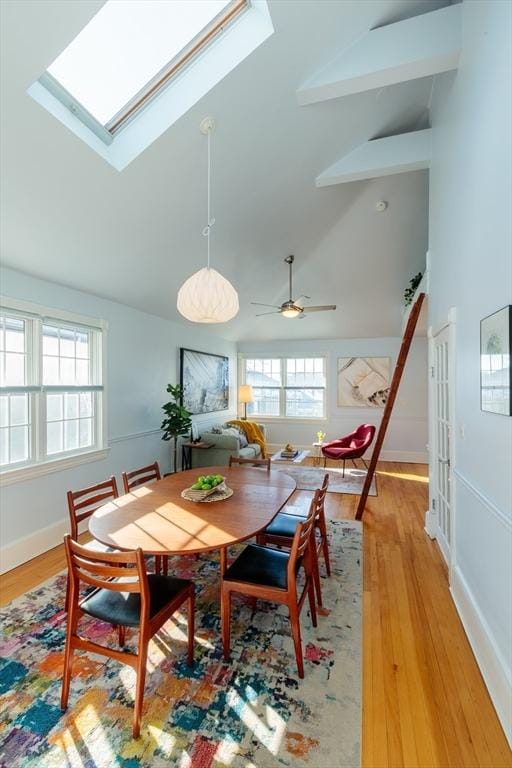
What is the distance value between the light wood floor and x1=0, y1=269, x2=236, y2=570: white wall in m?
0.28

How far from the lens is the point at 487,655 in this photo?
1.81m

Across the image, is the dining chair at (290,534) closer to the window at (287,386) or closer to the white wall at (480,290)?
the white wall at (480,290)

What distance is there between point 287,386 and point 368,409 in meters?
1.77

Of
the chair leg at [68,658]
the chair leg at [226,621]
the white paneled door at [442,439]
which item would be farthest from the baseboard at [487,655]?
the chair leg at [68,658]

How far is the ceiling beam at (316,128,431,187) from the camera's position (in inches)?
137

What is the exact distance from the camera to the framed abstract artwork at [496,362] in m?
1.60

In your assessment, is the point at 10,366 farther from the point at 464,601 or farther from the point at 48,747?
the point at 464,601

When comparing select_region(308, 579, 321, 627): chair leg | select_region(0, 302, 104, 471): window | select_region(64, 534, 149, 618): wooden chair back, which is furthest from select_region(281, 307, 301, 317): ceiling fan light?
select_region(64, 534, 149, 618): wooden chair back

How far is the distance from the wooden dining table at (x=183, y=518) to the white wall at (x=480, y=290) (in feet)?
3.93

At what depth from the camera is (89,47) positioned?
2.07 metres

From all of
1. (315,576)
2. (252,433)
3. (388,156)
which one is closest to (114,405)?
(315,576)

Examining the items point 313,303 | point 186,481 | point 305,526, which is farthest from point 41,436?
point 313,303

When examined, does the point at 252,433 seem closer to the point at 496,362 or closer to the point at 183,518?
the point at 183,518

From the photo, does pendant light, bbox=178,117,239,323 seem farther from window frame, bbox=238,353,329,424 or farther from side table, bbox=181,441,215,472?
window frame, bbox=238,353,329,424
